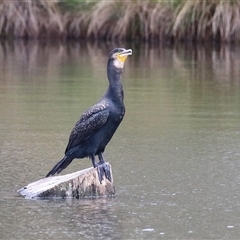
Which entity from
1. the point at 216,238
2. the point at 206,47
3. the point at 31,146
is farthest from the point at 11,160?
the point at 206,47

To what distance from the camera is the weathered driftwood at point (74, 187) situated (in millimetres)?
8336

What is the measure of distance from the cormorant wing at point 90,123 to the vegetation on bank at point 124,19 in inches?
680

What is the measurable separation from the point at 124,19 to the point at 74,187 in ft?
59.8

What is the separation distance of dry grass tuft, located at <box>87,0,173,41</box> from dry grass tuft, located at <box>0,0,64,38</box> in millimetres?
1011

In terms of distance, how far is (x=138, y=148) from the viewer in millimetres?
10781

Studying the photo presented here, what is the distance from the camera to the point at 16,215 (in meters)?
7.79

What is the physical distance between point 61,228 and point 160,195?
55.4 inches

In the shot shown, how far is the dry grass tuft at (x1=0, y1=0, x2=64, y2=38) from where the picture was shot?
2677cm

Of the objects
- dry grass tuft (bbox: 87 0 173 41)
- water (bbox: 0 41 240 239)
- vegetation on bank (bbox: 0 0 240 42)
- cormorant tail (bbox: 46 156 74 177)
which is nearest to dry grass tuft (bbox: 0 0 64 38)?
vegetation on bank (bbox: 0 0 240 42)

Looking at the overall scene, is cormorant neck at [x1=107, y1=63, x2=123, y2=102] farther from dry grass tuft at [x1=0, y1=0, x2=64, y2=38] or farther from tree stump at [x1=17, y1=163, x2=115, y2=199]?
dry grass tuft at [x1=0, y1=0, x2=64, y2=38]

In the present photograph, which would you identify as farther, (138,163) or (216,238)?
(138,163)

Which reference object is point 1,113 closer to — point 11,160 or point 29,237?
point 11,160

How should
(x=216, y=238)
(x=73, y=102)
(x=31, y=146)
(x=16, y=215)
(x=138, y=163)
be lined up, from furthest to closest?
1. (x=73, y=102)
2. (x=31, y=146)
3. (x=138, y=163)
4. (x=16, y=215)
5. (x=216, y=238)

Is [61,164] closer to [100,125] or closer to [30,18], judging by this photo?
[100,125]
